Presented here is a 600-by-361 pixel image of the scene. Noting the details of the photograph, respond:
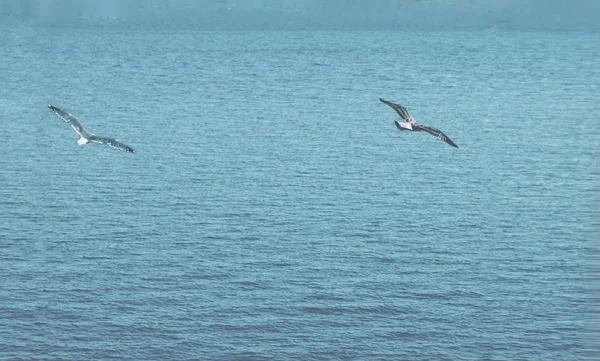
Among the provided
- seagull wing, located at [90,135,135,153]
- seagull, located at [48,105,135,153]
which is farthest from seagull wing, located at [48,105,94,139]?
seagull wing, located at [90,135,135,153]

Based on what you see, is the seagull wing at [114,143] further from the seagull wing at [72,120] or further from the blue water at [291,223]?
the blue water at [291,223]

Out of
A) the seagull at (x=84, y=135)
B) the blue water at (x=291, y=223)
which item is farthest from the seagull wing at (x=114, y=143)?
the blue water at (x=291, y=223)

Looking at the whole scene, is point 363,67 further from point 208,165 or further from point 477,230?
point 477,230

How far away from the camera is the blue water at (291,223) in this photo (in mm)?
45562

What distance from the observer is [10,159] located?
69.8 m

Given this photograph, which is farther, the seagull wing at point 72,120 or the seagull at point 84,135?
the seagull wing at point 72,120

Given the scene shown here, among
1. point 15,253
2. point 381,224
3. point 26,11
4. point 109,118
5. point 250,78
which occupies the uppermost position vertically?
point 26,11

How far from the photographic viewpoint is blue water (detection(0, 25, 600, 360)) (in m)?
45.6

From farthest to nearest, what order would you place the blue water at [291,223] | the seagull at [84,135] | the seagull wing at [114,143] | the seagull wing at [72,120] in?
the blue water at [291,223]
the seagull wing at [72,120]
the seagull at [84,135]
the seagull wing at [114,143]

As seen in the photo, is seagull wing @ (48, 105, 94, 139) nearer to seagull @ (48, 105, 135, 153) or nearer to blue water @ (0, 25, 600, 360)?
seagull @ (48, 105, 135, 153)

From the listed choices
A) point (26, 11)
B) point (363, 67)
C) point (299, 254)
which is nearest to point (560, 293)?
point (299, 254)

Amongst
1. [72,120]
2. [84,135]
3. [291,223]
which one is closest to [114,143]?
[72,120]

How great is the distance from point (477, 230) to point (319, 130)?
84.6ft

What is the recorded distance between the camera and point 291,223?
5669 centimetres
